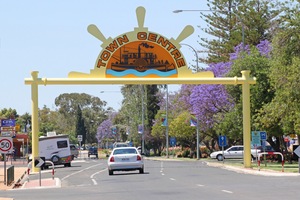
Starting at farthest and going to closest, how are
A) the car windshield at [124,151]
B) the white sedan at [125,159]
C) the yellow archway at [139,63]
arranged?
the yellow archway at [139,63]
the car windshield at [124,151]
the white sedan at [125,159]

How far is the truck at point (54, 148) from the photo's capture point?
58156 millimetres

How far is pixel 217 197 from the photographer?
19594 mm

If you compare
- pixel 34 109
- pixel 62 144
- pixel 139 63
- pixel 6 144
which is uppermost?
pixel 139 63

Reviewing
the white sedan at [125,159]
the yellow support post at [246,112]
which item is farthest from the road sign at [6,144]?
the yellow support post at [246,112]

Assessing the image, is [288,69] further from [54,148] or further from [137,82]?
[54,148]

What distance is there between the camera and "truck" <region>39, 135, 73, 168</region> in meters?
58.2

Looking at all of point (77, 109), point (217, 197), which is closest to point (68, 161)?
point (217, 197)

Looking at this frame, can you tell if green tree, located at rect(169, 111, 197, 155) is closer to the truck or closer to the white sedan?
the truck

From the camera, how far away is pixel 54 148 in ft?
192

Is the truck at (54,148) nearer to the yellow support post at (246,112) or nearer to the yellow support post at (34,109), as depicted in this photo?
the yellow support post at (34,109)

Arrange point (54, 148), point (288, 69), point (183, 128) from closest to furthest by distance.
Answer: point (288, 69), point (54, 148), point (183, 128)

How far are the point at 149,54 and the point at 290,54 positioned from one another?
810 cm

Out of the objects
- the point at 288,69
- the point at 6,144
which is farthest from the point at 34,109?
the point at 288,69

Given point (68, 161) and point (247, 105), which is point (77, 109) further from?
point (247, 105)
